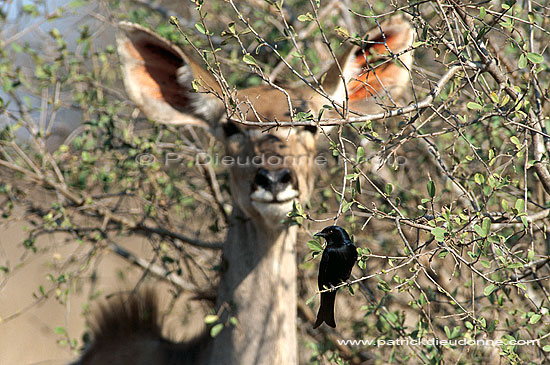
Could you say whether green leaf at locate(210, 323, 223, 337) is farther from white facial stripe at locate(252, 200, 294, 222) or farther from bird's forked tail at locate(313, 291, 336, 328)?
bird's forked tail at locate(313, 291, 336, 328)

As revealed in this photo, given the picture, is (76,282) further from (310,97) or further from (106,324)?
(310,97)

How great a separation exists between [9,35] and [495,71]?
3271 millimetres

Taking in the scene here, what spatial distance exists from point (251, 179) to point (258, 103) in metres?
0.41

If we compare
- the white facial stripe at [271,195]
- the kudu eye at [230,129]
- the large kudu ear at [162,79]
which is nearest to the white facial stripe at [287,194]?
the white facial stripe at [271,195]

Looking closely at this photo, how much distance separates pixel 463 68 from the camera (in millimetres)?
1968

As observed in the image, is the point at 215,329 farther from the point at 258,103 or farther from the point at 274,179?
the point at 258,103

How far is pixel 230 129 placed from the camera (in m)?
3.29

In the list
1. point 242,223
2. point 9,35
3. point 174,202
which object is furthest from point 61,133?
point 242,223

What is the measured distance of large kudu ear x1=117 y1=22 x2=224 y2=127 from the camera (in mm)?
3312

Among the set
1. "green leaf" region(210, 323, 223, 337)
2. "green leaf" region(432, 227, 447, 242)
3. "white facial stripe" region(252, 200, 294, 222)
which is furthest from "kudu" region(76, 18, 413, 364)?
"green leaf" region(432, 227, 447, 242)

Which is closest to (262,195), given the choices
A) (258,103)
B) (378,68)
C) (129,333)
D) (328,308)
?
(258,103)

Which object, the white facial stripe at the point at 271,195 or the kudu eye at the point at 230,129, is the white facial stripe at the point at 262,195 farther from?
the kudu eye at the point at 230,129

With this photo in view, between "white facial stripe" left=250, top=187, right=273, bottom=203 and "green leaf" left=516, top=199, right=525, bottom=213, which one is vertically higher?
"white facial stripe" left=250, top=187, right=273, bottom=203

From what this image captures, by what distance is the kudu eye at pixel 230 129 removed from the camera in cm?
325
